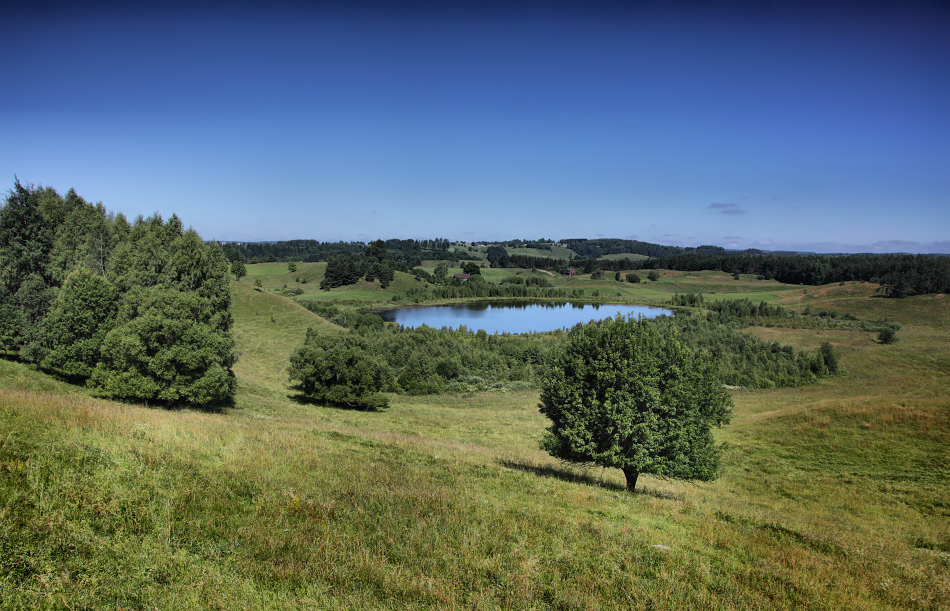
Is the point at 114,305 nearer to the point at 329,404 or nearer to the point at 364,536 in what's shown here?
the point at 329,404

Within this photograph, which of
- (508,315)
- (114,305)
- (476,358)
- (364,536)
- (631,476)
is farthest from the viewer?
(508,315)

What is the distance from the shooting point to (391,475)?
1030 cm

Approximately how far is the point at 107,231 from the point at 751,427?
53032mm

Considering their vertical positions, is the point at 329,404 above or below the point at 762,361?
above

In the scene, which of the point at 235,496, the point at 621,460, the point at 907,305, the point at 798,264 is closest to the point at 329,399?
the point at 621,460

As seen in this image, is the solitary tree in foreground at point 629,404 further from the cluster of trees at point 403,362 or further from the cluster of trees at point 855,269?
the cluster of trees at point 855,269

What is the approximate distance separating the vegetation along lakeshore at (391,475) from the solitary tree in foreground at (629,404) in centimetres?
10

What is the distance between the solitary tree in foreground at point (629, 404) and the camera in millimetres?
14656

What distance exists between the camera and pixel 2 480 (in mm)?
5855

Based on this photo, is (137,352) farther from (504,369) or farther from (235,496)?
(504,369)

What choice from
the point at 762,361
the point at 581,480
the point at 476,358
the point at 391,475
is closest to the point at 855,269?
the point at 762,361

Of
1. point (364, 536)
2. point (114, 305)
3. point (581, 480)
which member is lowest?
point (581, 480)

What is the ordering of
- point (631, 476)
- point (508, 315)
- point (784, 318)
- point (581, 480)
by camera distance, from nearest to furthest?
point (581, 480) < point (631, 476) < point (784, 318) < point (508, 315)

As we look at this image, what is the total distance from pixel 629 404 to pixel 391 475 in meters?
8.30
